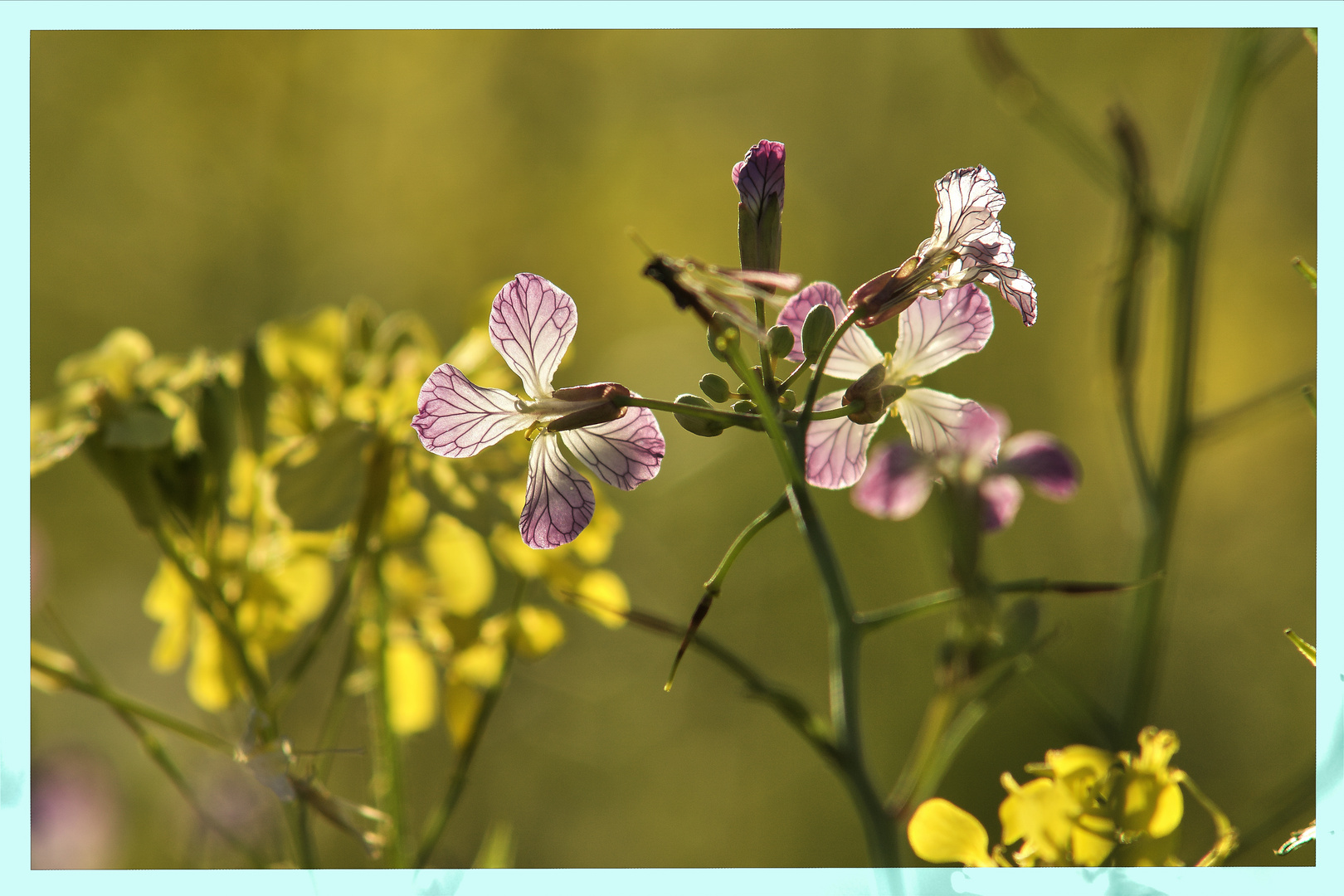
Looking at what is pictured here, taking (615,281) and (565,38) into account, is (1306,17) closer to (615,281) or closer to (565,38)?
(615,281)

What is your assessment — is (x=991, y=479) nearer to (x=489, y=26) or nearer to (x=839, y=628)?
(x=839, y=628)

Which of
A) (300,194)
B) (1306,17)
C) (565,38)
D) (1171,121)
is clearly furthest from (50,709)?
(1171,121)

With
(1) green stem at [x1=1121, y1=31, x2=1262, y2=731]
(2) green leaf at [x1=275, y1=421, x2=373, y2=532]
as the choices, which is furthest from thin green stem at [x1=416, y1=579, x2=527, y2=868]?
(1) green stem at [x1=1121, y1=31, x2=1262, y2=731]

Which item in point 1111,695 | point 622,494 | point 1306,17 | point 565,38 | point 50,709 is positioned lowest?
point 50,709

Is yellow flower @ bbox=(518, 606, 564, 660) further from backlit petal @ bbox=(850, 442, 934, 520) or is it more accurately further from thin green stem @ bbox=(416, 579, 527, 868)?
backlit petal @ bbox=(850, 442, 934, 520)

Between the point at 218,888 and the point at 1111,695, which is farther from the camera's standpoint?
the point at 1111,695

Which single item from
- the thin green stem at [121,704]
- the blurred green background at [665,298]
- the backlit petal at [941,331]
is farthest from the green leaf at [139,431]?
the blurred green background at [665,298]
